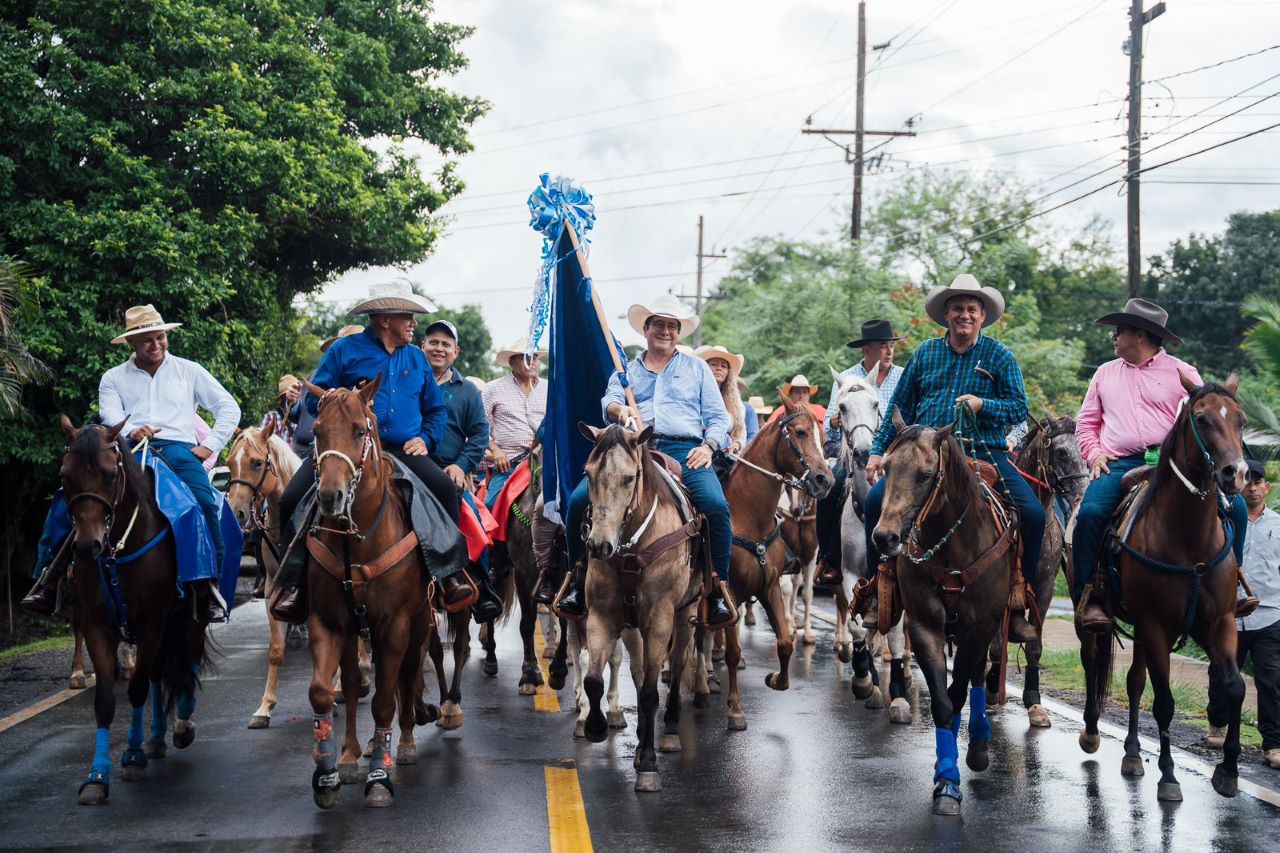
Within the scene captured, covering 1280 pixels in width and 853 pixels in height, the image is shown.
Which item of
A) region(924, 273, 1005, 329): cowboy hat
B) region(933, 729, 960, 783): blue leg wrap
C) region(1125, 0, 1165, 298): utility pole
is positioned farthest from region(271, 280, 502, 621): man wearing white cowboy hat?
region(1125, 0, 1165, 298): utility pole

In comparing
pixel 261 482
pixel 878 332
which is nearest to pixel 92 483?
pixel 261 482

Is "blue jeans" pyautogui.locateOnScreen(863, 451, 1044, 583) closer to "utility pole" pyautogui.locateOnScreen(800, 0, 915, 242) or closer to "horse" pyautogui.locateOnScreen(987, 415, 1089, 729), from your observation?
"horse" pyautogui.locateOnScreen(987, 415, 1089, 729)

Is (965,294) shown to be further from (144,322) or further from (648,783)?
(144,322)

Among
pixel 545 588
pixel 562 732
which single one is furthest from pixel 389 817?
pixel 545 588

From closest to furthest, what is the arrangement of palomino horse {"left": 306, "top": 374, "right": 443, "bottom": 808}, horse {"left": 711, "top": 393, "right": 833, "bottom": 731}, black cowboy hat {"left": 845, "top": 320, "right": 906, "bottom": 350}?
palomino horse {"left": 306, "top": 374, "right": 443, "bottom": 808}
horse {"left": 711, "top": 393, "right": 833, "bottom": 731}
black cowboy hat {"left": 845, "top": 320, "right": 906, "bottom": 350}

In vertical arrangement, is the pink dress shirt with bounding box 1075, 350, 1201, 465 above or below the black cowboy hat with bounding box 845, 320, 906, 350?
below

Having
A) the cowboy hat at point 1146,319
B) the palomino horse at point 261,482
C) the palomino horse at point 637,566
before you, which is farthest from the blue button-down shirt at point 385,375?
the cowboy hat at point 1146,319

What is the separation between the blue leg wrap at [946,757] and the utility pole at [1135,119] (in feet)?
55.4

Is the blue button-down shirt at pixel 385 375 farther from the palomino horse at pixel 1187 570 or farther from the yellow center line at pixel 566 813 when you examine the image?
the palomino horse at pixel 1187 570

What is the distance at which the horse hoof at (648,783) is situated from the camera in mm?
8164

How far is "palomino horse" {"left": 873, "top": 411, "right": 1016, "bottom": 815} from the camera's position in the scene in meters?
7.95

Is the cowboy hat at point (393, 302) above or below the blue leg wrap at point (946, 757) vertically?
above

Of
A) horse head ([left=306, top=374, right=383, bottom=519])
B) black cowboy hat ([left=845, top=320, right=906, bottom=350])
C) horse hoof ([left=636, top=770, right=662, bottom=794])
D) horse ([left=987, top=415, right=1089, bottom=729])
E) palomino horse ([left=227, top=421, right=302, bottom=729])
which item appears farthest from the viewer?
black cowboy hat ([left=845, top=320, right=906, bottom=350])

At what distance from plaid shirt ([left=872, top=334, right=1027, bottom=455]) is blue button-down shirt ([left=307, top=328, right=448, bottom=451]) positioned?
3036mm
